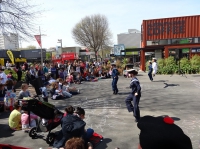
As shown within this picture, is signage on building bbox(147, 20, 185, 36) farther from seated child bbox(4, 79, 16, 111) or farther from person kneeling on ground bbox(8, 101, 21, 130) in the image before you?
person kneeling on ground bbox(8, 101, 21, 130)

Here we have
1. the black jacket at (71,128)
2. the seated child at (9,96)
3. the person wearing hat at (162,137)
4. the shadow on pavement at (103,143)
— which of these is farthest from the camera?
the seated child at (9,96)

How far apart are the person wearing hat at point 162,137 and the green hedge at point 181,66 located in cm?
1952

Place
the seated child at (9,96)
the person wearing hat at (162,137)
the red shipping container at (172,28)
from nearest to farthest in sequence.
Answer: the person wearing hat at (162,137) → the seated child at (9,96) → the red shipping container at (172,28)

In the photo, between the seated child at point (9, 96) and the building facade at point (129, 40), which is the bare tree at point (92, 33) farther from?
the seated child at point (9, 96)

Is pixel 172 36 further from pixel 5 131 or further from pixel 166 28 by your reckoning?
pixel 5 131

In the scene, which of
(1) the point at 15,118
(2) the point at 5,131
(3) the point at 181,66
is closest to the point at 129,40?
(3) the point at 181,66

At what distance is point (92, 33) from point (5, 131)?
41.8 m

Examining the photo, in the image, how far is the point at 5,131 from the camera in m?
6.02

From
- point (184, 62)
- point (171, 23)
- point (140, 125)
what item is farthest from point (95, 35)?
point (140, 125)

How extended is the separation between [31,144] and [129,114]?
370 centimetres

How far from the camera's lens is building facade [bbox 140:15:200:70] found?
23734mm

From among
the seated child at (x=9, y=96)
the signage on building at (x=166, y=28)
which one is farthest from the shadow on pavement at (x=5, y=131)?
the signage on building at (x=166, y=28)

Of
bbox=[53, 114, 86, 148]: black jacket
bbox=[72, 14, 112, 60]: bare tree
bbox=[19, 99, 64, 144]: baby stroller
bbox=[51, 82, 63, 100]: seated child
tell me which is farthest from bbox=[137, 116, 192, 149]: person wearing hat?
bbox=[72, 14, 112, 60]: bare tree

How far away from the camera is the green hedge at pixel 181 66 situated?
63.8 ft
